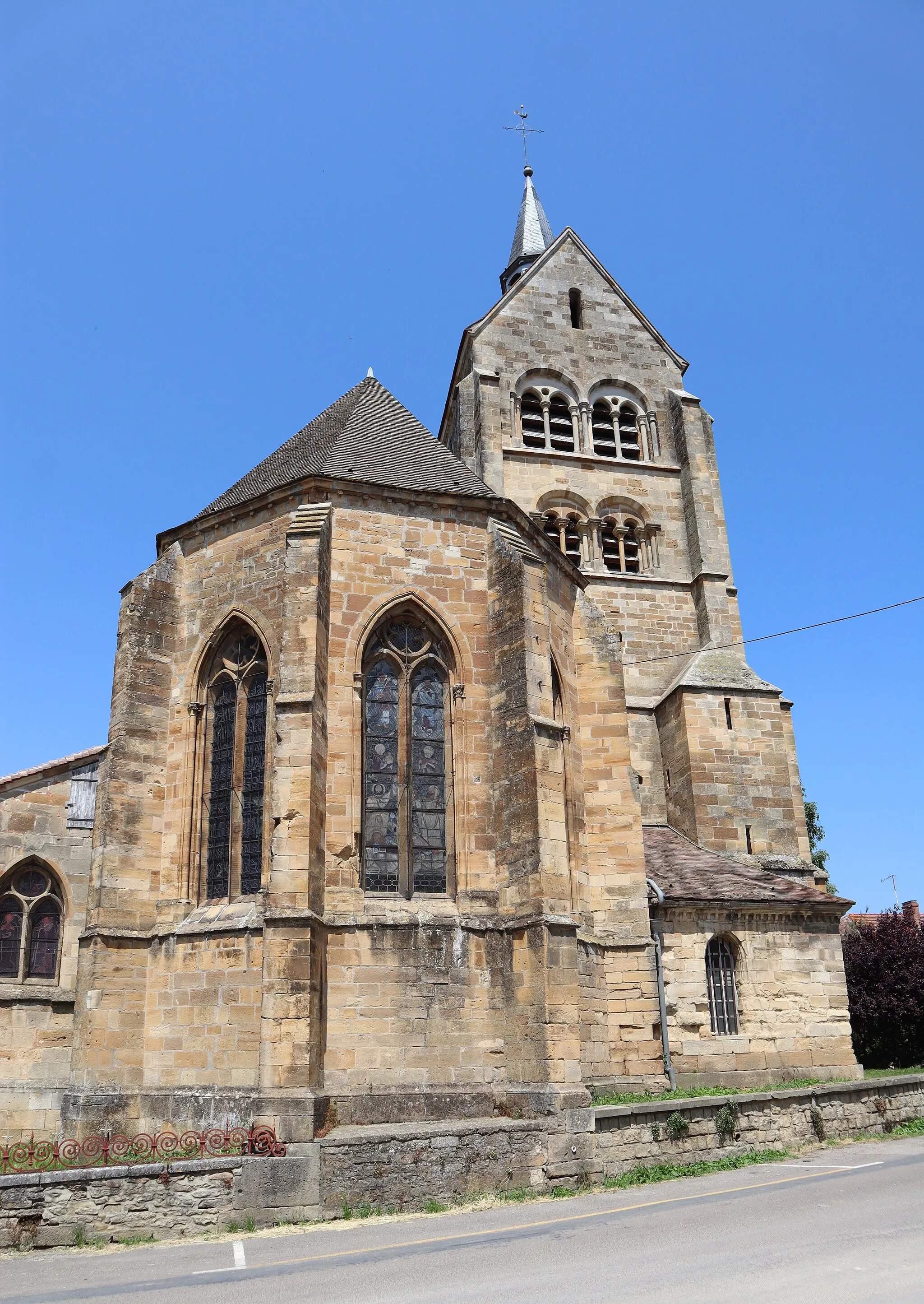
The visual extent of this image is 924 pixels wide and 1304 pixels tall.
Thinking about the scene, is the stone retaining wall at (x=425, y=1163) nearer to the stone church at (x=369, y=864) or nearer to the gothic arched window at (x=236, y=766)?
the stone church at (x=369, y=864)

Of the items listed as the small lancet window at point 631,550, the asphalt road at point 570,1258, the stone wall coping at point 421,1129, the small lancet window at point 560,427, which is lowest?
the asphalt road at point 570,1258

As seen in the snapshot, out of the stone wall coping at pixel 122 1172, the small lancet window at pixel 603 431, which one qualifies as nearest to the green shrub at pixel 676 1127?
the stone wall coping at pixel 122 1172

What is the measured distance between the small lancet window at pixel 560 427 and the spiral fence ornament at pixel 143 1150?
18.5 m

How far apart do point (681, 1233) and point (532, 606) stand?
7.57 meters

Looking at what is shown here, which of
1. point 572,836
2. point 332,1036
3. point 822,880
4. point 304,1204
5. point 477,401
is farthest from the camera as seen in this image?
point 477,401

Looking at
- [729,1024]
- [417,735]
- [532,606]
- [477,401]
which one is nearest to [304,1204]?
[417,735]

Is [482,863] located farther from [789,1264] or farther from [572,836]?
[789,1264]

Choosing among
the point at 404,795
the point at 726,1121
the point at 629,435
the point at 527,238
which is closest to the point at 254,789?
the point at 404,795

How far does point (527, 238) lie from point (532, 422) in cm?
1184

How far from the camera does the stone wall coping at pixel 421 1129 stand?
34.8 feet

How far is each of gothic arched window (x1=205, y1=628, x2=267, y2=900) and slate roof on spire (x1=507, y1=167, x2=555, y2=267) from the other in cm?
2396

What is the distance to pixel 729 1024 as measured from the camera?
17.0 metres

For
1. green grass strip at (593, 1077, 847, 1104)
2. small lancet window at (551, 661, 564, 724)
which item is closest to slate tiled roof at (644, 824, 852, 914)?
green grass strip at (593, 1077, 847, 1104)

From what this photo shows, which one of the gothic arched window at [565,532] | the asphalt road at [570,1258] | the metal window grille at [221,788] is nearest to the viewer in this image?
the asphalt road at [570,1258]
